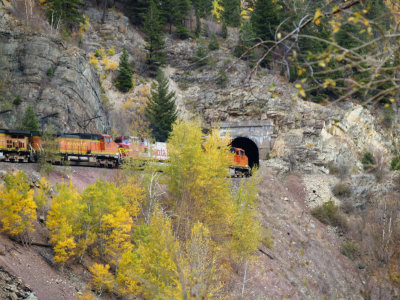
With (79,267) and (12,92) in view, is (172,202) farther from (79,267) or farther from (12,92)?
(12,92)

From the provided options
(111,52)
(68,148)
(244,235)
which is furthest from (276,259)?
(111,52)

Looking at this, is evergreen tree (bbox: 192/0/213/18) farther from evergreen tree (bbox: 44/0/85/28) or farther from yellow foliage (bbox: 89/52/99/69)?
yellow foliage (bbox: 89/52/99/69)

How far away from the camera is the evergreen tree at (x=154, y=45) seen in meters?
57.3

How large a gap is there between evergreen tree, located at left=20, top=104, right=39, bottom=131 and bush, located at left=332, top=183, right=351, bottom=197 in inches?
1301

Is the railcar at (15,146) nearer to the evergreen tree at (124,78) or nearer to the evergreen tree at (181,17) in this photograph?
the evergreen tree at (124,78)

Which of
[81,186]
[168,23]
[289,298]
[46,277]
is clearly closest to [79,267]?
[46,277]

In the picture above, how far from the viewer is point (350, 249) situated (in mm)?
35094

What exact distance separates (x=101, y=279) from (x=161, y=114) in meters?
29.0

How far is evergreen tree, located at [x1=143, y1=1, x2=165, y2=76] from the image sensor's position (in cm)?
5734

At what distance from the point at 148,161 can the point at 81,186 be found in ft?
18.2

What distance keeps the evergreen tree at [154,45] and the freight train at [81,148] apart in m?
24.0

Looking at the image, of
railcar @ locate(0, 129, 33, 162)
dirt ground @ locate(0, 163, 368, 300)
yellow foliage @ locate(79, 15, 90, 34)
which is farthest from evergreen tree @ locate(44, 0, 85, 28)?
dirt ground @ locate(0, 163, 368, 300)

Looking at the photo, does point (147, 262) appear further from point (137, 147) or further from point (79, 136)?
point (137, 147)

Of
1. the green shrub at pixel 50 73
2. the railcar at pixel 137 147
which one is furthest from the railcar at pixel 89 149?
the green shrub at pixel 50 73
